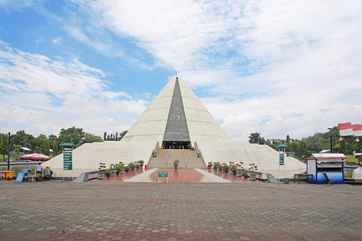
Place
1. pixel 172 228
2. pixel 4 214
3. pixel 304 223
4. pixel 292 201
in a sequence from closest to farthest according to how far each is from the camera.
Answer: pixel 172 228, pixel 304 223, pixel 4 214, pixel 292 201

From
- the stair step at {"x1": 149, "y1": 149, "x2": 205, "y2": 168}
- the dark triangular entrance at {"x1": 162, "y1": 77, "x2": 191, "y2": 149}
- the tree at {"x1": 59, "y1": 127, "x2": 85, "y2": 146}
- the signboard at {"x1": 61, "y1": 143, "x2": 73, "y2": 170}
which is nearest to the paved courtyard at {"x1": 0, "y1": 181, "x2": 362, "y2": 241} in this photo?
the signboard at {"x1": 61, "y1": 143, "x2": 73, "y2": 170}

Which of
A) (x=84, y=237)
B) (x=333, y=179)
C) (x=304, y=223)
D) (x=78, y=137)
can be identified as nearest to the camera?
(x=84, y=237)

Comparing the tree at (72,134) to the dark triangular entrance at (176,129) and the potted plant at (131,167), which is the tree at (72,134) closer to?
the dark triangular entrance at (176,129)

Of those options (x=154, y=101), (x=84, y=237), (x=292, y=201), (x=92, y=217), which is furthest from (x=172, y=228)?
(x=154, y=101)

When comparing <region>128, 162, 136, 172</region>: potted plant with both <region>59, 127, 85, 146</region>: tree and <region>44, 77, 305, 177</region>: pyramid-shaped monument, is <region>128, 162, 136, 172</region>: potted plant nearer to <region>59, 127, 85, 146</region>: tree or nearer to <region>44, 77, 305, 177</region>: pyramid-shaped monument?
<region>44, 77, 305, 177</region>: pyramid-shaped monument

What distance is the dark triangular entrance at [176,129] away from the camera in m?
41.1

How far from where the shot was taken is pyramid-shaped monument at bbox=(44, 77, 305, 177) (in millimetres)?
28703

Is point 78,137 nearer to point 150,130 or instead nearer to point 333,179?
point 150,130

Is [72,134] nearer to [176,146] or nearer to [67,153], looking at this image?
[176,146]

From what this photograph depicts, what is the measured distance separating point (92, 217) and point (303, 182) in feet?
45.8

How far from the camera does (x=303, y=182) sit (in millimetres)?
18031

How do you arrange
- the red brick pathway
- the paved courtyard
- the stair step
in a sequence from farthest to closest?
the stair step < the red brick pathway < the paved courtyard

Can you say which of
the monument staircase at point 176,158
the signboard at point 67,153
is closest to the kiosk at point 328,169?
the monument staircase at point 176,158

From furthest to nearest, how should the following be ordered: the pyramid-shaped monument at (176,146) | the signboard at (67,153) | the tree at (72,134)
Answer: the tree at (72,134)
the pyramid-shaped monument at (176,146)
the signboard at (67,153)
